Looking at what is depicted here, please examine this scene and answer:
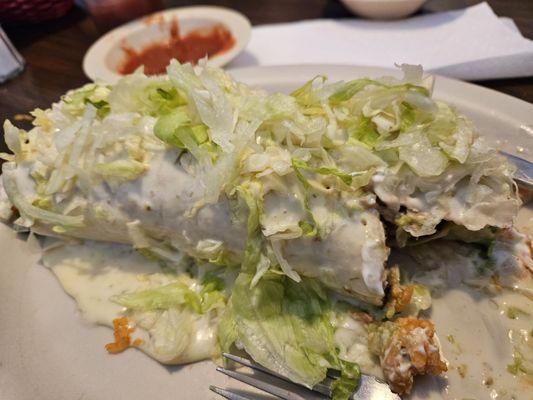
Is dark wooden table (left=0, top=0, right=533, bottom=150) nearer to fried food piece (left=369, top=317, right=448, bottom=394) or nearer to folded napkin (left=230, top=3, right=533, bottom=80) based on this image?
folded napkin (left=230, top=3, right=533, bottom=80)

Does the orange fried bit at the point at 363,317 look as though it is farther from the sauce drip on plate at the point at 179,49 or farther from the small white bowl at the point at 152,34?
the sauce drip on plate at the point at 179,49

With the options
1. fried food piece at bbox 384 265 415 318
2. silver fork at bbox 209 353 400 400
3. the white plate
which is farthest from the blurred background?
silver fork at bbox 209 353 400 400

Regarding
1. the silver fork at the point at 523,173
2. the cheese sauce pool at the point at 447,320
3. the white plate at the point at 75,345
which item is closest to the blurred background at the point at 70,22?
the white plate at the point at 75,345

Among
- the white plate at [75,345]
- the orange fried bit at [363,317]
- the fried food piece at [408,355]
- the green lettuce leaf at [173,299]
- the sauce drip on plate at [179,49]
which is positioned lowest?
the white plate at [75,345]

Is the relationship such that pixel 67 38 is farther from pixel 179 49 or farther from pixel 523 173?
pixel 523 173

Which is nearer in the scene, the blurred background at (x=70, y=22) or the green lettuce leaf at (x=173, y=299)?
the green lettuce leaf at (x=173, y=299)
